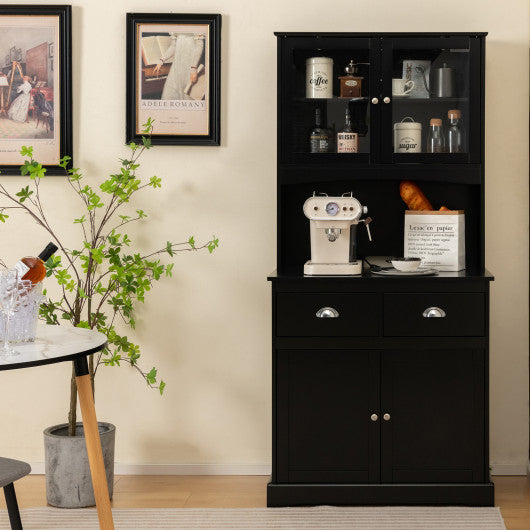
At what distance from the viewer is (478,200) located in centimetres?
326

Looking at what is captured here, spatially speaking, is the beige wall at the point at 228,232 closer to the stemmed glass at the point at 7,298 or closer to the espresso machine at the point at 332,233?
the espresso machine at the point at 332,233

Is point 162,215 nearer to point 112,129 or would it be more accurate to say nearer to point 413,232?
point 112,129

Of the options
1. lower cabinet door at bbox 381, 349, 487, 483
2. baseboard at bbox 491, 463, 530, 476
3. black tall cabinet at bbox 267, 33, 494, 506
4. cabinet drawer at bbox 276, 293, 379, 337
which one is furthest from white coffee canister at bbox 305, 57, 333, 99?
baseboard at bbox 491, 463, 530, 476

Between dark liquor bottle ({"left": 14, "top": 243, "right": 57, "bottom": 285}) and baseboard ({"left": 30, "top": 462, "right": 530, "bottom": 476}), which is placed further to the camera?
baseboard ({"left": 30, "top": 462, "right": 530, "bottom": 476})

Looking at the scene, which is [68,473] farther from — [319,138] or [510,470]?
[510,470]

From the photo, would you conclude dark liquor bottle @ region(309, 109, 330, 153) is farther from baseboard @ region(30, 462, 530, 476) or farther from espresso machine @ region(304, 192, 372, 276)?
baseboard @ region(30, 462, 530, 476)

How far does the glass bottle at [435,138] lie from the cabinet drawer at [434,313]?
0.59 metres

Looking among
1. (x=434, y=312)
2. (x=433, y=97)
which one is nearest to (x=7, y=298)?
(x=434, y=312)

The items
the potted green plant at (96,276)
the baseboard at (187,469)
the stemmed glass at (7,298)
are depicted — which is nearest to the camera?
the stemmed glass at (7,298)

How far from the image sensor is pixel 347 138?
3152 mm

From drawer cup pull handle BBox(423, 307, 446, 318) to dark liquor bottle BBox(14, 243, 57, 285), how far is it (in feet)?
4.79

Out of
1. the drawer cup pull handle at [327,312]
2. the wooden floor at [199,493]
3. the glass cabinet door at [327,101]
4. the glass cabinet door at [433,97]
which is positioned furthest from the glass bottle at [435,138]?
the wooden floor at [199,493]

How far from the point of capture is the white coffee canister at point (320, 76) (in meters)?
3.14

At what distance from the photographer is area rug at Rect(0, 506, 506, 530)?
2.87 metres
